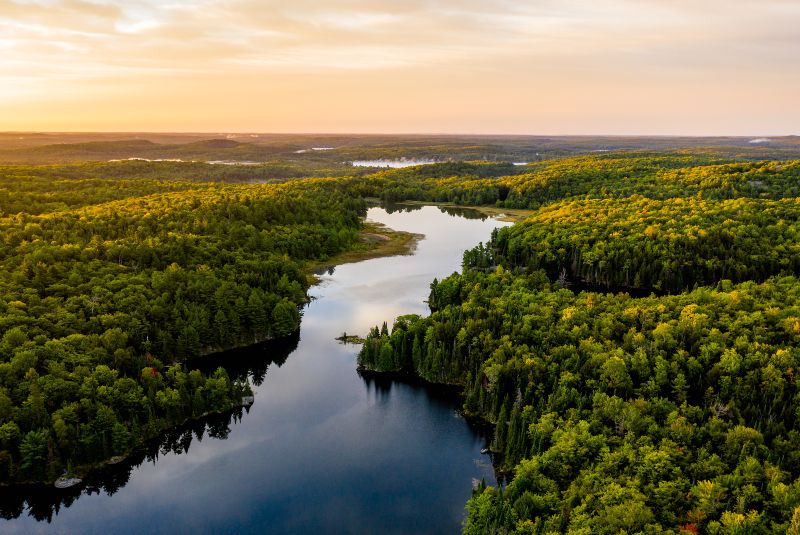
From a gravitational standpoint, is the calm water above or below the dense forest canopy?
below

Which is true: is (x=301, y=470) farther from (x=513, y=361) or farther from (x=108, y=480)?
(x=513, y=361)

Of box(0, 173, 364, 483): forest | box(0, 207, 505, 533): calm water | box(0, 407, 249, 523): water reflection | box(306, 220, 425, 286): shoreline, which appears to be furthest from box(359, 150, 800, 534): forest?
Result: box(306, 220, 425, 286): shoreline

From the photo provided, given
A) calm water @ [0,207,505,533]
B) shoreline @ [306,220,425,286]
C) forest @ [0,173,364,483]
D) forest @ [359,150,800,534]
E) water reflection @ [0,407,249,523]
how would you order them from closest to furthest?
forest @ [359,150,800,534], calm water @ [0,207,505,533], water reflection @ [0,407,249,523], forest @ [0,173,364,483], shoreline @ [306,220,425,286]

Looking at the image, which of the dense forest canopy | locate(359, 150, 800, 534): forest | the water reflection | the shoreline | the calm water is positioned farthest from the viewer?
the shoreline

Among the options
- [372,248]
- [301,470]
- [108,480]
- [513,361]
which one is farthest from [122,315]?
[372,248]

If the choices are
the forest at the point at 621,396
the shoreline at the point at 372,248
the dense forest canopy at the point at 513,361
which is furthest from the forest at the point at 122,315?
the forest at the point at 621,396

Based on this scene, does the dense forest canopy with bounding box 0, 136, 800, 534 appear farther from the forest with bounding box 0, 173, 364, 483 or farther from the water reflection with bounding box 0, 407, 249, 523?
the water reflection with bounding box 0, 407, 249, 523

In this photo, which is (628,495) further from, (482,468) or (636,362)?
(636,362)

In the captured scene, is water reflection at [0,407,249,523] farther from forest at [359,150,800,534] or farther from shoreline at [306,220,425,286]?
shoreline at [306,220,425,286]

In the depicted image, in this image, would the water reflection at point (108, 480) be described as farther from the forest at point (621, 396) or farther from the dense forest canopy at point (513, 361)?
the forest at point (621, 396)

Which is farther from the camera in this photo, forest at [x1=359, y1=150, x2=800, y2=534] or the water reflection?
the water reflection
